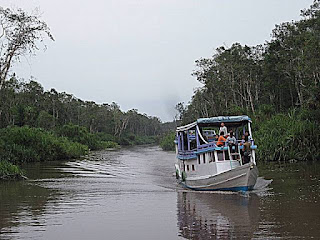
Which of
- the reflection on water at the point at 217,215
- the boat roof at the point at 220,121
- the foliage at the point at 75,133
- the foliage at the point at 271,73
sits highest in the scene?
the foliage at the point at 271,73

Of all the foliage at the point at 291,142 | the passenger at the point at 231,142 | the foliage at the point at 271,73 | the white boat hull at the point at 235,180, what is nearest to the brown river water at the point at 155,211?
the white boat hull at the point at 235,180

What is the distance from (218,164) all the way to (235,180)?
31.8 inches

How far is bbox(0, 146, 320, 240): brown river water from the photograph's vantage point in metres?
8.24

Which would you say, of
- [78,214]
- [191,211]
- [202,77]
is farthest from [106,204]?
[202,77]

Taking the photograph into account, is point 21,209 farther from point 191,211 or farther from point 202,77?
point 202,77

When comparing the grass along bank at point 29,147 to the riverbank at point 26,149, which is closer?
the riverbank at point 26,149

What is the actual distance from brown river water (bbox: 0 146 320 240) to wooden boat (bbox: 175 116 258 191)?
1.30ft

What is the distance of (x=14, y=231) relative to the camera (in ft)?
27.5

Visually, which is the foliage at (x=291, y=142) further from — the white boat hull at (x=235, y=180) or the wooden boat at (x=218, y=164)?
the white boat hull at (x=235, y=180)

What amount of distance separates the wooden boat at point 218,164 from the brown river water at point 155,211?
0.40 m

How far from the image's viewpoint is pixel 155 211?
10727 mm

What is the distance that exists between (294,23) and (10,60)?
82.3ft

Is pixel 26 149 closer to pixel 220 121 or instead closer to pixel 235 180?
pixel 220 121

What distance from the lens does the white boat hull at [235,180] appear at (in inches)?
516
